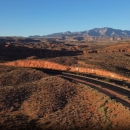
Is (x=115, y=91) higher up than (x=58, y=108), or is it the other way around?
(x=115, y=91)

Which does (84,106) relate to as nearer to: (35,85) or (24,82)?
(35,85)

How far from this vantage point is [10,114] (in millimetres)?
31062

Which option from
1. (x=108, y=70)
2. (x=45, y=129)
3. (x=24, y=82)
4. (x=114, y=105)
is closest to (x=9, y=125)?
(x=45, y=129)

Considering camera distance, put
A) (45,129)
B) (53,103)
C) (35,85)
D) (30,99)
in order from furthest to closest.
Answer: (35,85) < (30,99) < (53,103) < (45,129)

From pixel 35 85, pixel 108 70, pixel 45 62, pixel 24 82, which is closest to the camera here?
pixel 35 85

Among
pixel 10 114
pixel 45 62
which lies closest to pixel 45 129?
pixel 10 114

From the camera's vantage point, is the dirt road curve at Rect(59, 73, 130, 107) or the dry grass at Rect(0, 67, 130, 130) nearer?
the dry grass at Rect(0, 67, 130, 130)

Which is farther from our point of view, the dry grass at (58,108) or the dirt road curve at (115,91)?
the dirt road curve at (115,91)

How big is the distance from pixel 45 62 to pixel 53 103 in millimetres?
39281

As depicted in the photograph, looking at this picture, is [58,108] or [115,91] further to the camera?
[115,91]

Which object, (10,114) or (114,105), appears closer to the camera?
(114,105)

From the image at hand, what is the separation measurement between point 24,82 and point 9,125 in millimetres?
17942

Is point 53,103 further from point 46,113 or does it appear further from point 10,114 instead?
point 10,114

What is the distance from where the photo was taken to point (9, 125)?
26938 millimetres
